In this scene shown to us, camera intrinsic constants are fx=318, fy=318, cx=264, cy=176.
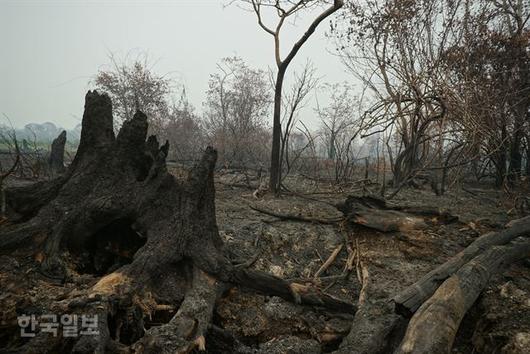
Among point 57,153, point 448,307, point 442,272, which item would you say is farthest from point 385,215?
point 57,153

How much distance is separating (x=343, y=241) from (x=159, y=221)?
255 centimetres

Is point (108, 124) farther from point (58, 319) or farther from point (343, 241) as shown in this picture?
point (343, 241)

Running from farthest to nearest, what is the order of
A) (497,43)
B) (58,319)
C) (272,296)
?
(497,43), (272,296), (58,319)

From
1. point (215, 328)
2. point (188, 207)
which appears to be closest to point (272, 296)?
point (215, 328)

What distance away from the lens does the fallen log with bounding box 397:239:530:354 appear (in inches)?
74.7

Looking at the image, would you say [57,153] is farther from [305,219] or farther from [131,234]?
[305,219]

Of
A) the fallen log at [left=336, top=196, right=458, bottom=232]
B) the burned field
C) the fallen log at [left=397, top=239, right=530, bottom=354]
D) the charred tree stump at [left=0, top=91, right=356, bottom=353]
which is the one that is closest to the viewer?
the fallen log at [left=397, top=239, right=530, bottom=354]

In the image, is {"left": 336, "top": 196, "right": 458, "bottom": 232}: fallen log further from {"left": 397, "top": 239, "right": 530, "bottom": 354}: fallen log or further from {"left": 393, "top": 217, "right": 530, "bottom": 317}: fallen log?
{"left": 397, "top": 239, "right": 530, "bottom": 354}: fallen log

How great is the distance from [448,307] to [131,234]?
300 centimetres

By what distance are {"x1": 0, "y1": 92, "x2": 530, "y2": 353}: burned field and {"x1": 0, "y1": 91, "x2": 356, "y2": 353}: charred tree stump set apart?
0.04ft

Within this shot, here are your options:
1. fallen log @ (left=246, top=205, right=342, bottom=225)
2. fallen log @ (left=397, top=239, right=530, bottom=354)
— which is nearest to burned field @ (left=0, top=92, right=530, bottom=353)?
fallen log @ (left=397, top=239, right=530, bottom=354)

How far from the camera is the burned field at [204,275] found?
86.0 inches

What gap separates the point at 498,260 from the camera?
3121mm

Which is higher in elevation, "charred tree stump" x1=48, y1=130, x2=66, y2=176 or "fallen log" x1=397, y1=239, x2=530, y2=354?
"charred tree stump" x1=48, y1=130, x2=66, y2=176
